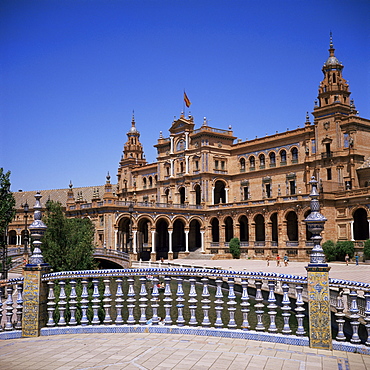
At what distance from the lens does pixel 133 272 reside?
902 centimetres

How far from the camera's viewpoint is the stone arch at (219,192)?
56.9 metres

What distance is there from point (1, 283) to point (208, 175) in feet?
151

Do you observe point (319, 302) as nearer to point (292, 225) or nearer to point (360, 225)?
point (360, 225)

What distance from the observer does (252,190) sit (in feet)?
178

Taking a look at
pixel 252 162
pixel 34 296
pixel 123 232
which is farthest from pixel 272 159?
pixel 34 296

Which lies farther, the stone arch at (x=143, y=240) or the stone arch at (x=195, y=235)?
the stone arch at (x=195, y=235)

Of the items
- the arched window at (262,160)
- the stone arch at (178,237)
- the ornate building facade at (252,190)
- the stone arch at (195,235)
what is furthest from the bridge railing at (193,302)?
the stone arch at (178,237)

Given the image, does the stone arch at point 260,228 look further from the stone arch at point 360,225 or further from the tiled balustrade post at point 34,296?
the tiled balustrade post at point 34,296

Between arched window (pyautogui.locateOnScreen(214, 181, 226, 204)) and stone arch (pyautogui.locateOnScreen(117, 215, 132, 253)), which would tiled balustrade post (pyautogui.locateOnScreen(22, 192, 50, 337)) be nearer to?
stone arch (pyautogui.locateOnScreen(117, 215, 132, 253))

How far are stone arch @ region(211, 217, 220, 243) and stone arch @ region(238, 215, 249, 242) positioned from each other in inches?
118

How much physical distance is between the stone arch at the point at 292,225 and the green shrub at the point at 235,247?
5.41 m

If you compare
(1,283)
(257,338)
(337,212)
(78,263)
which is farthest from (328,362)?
(337,212)

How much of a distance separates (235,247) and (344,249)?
12.9m

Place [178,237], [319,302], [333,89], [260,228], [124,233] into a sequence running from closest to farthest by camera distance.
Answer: [319,302] → [333,89] → [260,228] → [124,233] → [178,237]
